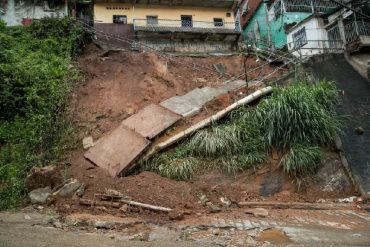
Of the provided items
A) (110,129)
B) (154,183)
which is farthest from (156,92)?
(154,183)

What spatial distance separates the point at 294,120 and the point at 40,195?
267 inches

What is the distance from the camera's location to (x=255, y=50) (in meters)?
17.9

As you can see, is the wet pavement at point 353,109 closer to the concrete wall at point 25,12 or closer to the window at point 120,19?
the window at point 120,19

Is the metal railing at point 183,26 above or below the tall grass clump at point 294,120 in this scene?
above

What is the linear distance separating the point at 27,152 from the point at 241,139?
5903 mm

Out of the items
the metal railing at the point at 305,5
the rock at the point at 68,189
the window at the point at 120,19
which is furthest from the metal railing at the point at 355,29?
the rock at the point at 68,189

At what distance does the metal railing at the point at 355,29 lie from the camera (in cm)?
1747

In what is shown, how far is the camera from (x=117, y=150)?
10578 millimetres

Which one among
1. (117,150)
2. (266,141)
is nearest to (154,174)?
(117,150)

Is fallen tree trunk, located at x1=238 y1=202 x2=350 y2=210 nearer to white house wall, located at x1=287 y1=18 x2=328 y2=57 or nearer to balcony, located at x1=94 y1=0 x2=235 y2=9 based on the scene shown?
white house wall, located at x1=287 y1=18 x2=328 y2=57

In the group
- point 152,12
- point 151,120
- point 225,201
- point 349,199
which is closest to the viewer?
point 225,201

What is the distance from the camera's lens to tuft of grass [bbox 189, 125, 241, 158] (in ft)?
34.7

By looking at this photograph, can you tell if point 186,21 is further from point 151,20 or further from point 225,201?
point 225,201

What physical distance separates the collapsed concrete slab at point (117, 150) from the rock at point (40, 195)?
1.76m
